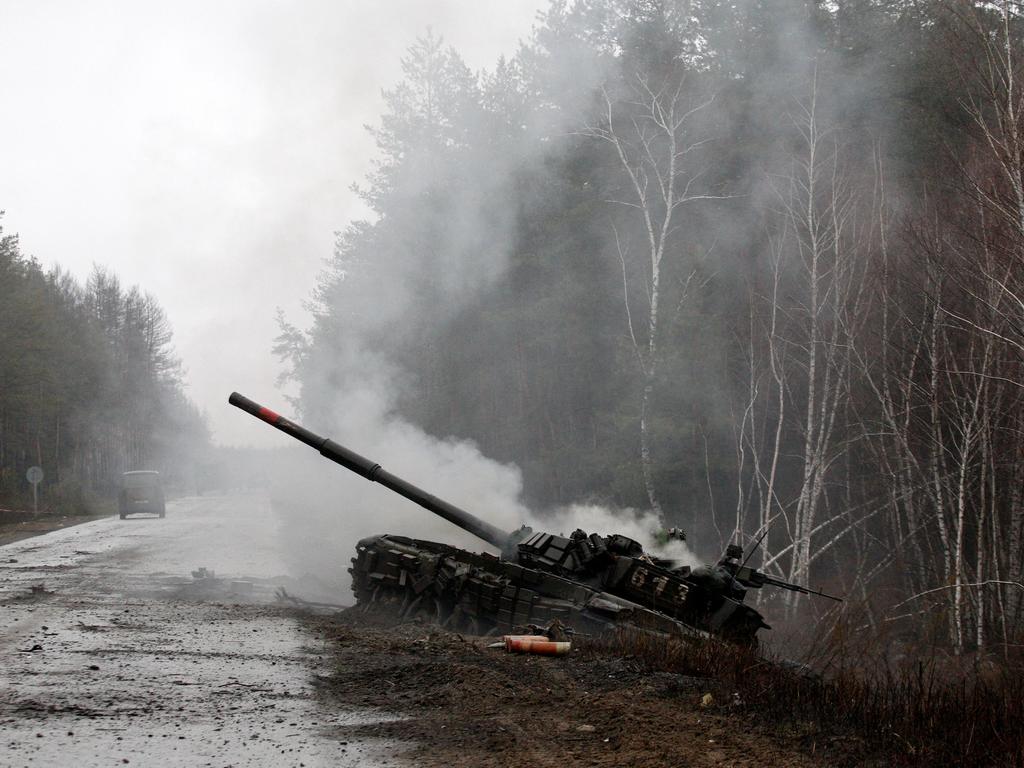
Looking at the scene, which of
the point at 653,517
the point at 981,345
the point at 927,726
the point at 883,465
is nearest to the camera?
the point at 927,726

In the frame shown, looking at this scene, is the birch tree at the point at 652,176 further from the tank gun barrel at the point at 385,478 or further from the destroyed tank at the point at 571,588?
the destroyed tank at the point at 571,588

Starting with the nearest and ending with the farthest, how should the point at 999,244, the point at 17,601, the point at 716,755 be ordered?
the point at 716,755 → the point at 17,601 → the point at 999,244

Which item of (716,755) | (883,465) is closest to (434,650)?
(716,755)

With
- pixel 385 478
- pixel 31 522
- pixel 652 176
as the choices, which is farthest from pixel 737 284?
pixel 31 522

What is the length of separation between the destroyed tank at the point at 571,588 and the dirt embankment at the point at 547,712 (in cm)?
161

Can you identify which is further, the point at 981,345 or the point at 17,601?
the point at 981,345

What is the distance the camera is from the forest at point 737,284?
53.2ft

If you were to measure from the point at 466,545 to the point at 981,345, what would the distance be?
32.5 ft

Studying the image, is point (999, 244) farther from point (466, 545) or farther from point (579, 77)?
point (579, 77)

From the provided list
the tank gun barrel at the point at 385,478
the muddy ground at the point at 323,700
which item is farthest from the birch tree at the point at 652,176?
the muddy ground at the point at 323,700

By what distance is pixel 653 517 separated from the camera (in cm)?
2142

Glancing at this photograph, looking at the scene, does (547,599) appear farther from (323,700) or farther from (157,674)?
(157,674)

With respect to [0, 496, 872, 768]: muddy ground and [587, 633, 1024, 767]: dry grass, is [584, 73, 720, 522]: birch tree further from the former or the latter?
[587, 633, 1024, 767]: dry grass

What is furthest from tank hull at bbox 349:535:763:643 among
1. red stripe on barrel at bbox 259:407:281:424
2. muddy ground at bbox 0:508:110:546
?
muddy ground at bbox 0:508:110:546
